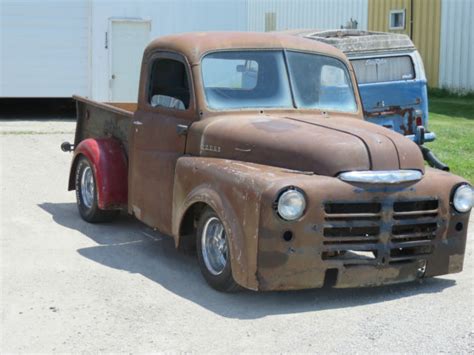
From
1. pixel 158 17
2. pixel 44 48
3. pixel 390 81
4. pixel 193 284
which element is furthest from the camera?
pixel 158 17

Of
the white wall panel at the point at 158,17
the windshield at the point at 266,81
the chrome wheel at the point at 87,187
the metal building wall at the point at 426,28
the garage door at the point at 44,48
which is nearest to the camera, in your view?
the windshield at the point at 266,81

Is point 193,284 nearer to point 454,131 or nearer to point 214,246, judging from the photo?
point 214,246

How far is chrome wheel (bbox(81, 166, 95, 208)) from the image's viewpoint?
29.5 feet

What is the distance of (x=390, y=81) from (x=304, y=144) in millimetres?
7605

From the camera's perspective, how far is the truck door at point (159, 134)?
24.1ft

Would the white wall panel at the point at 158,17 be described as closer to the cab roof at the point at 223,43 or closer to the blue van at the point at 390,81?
the blue van at the point at 390,81

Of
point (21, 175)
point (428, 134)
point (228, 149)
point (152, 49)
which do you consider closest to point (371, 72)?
A: point (428, 134)

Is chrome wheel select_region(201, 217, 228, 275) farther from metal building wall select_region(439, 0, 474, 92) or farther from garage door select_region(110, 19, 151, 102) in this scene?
metal building wall select_region(439, 0, 474, 92)

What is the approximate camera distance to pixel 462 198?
6652mm

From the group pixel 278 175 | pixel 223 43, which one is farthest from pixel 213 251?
pixel 223 43

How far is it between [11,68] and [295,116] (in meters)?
14.0

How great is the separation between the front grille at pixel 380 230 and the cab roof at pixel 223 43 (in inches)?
76.8

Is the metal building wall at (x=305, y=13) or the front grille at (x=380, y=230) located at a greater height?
the metal building wall at (x=305, y=13)

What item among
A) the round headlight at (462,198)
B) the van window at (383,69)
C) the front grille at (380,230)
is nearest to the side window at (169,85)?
the front grille at (380,230)
